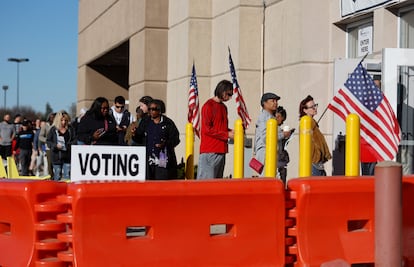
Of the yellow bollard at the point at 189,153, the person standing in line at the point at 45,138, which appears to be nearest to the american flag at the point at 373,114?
the yellow bollard at the point at 189,153

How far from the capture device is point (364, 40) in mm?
14047

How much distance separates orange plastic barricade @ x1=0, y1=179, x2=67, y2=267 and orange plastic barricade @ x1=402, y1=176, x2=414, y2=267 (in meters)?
3.30

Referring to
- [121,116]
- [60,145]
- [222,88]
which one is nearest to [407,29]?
[222,88]

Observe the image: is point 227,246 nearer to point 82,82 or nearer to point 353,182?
point 353,182

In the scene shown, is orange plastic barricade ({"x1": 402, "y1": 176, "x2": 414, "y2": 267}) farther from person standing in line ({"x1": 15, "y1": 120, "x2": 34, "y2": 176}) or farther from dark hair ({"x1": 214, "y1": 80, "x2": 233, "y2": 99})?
person standing in line ({"x1": 15, "y1": 120, "x2": 34, "y2": 176})

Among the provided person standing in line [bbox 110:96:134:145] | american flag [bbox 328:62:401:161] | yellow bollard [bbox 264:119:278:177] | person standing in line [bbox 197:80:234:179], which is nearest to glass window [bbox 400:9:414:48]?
american flag [bbox 328:62:401:161]

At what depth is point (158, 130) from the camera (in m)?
10.8

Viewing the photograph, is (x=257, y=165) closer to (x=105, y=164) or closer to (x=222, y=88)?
(x=222, y=88)

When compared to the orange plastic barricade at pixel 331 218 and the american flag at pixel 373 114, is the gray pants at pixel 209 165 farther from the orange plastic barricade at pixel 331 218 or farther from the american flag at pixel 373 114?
the orange plastic barricade at pixel 331 218

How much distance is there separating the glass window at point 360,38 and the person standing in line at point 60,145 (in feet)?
19.3

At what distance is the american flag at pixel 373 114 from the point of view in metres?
10.3

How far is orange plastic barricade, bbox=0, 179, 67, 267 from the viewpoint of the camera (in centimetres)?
658

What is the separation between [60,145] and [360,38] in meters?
6.37

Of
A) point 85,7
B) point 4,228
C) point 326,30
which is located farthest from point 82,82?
point 4,228
